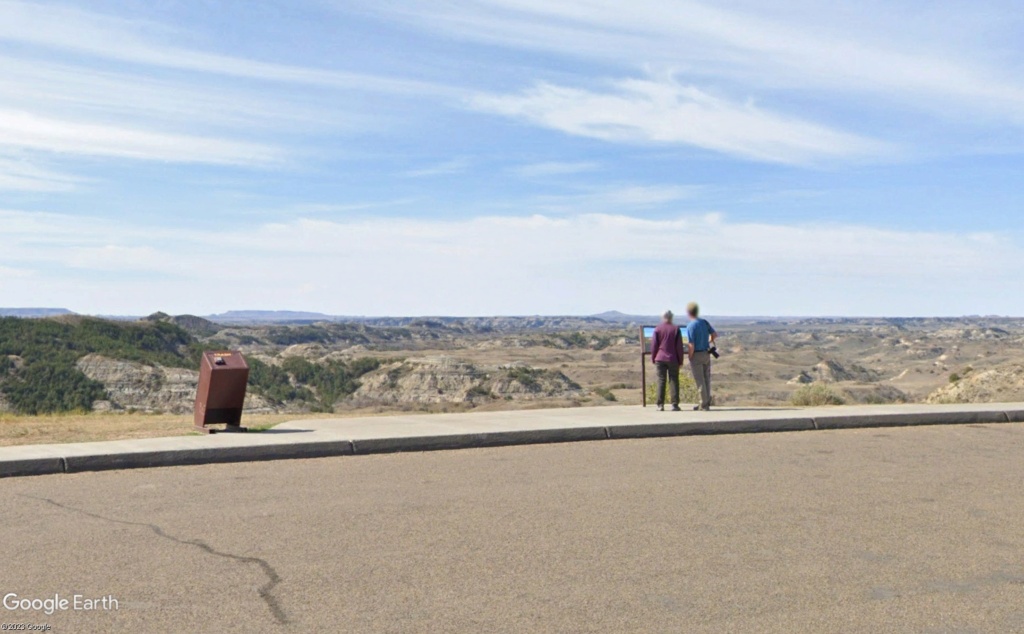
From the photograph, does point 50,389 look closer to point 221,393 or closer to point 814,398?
point 814,398

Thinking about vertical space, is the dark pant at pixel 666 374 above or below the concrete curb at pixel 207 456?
above

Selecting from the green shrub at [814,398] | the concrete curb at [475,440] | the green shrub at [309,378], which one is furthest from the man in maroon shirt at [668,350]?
the green shrub at [309,378]

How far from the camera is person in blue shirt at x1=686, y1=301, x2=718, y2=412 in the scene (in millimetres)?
16641

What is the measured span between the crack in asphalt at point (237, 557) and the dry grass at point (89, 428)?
4.12m

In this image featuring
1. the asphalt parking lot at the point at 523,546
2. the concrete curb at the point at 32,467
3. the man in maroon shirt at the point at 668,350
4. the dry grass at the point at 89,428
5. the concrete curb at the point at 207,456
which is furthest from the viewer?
the man in maroon shirt at the point at 668,350

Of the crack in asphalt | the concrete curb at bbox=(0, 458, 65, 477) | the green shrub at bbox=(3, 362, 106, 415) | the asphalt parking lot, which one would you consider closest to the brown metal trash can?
the asphalt parking lot

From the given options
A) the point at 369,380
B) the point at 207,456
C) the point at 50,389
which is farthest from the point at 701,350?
the point at 369,380

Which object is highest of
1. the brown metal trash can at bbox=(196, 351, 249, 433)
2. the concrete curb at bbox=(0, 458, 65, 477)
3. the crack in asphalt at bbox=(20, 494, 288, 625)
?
the brown metal trash can at bbox=(196, 351, 249, 433)

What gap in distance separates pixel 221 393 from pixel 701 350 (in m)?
7.26

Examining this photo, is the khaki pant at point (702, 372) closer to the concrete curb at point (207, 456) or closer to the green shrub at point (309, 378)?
the concrete curb at point (207, 456)

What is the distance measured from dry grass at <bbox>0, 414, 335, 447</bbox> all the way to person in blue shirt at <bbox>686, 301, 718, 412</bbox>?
6365mm

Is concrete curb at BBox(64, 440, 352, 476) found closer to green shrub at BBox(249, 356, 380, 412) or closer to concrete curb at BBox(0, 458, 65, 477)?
concrete curb at BBox(0, 458, 65, 477)

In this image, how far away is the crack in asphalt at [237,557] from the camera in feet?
20.2

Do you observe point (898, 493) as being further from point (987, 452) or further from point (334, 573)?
point (334, 573)
